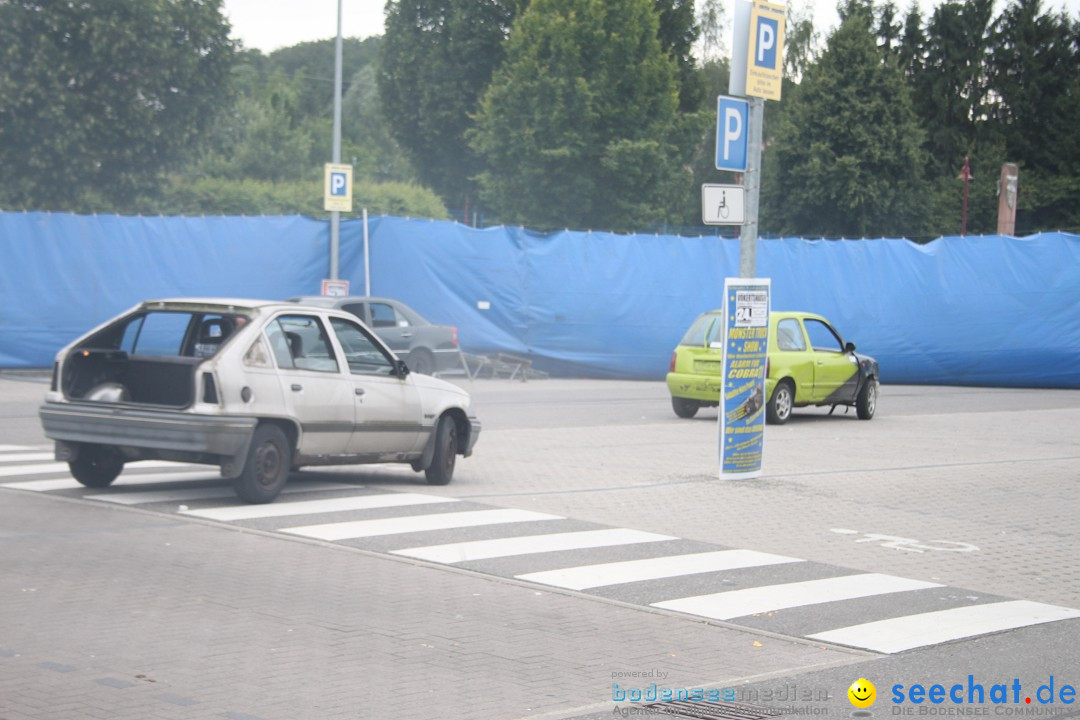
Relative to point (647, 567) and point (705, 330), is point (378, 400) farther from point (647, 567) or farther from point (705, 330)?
point (705, 330)

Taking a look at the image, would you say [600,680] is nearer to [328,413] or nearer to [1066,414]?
[328,413]

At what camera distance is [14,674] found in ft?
19.9

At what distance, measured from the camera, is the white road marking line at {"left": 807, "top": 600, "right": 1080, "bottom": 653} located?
7336 mm

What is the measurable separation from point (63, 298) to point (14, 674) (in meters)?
19.6

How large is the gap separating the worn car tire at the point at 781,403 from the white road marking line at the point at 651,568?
395 inches

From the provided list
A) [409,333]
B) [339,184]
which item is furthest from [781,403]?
[339,184]

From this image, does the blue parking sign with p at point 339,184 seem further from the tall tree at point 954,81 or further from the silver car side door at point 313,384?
the tall tree at point 954,81

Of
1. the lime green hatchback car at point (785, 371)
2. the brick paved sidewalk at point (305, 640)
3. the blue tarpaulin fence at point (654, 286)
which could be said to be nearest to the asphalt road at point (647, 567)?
the brick paved sidewalk at point (305, 640)

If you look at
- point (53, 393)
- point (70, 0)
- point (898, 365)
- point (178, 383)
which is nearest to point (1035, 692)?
point (178, 383)

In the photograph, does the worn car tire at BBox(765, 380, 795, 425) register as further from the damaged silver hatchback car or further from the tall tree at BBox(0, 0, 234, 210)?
the tall tree at BBox(0, 0, 234, 210)

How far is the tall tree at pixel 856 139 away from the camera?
54.7m

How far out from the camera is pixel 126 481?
1244 centimetres

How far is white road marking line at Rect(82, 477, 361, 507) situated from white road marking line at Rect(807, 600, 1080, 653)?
6045mm

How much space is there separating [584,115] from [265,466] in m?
42.3
